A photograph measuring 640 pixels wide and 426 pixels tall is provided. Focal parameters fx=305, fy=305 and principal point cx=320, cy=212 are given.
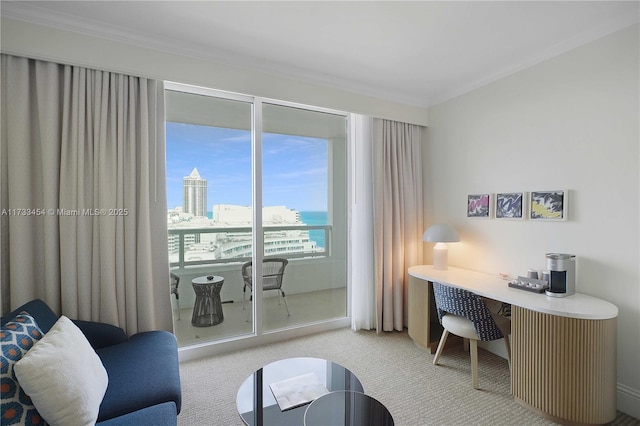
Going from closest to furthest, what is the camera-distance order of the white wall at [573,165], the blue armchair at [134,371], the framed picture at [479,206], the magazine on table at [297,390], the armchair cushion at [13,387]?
the armchair cushion at [13,387] < the blue armchair at [134,371] < the magazine on table at [297,390] < the white wall at [573,165] < the framed picture at [479,206]

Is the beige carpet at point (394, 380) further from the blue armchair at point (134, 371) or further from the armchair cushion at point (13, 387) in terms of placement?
the armchair cushion at point (13, 387)

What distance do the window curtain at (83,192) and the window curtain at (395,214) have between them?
83.2 inches

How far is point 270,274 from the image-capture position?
3135mm

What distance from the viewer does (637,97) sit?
201 cm

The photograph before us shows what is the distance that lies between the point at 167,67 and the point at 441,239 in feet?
9.31

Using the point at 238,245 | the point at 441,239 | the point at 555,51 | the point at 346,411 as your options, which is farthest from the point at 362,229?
the point at 555,51

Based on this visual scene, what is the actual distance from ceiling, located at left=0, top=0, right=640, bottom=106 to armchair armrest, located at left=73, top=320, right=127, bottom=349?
80.2 inches

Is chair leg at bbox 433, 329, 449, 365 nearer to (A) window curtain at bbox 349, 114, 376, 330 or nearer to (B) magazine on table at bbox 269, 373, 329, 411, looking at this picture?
(A) window curtain at bbox 349, 114, 376, 330

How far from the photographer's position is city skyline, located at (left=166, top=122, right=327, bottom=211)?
8.93ft

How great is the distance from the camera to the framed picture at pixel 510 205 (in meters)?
2.66

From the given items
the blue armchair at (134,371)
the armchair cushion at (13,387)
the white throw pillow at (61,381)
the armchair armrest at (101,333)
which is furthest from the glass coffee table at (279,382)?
the armchair armrest at (101,333)

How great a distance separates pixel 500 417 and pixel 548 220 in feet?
4.97

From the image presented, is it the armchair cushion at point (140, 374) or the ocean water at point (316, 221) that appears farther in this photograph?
the ocean water at point (316, 221)

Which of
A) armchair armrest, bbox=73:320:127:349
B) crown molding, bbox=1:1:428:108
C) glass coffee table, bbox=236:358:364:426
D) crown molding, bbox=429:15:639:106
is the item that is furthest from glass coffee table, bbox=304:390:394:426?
crown molding, bbox=429:15:639:106
